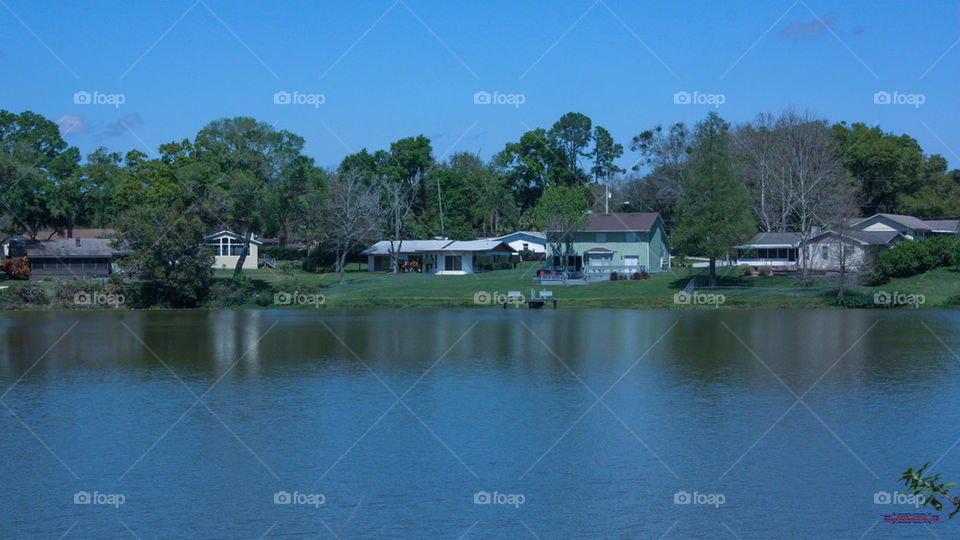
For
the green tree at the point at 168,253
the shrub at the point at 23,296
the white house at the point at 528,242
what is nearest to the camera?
the green tree at the point at 168,253

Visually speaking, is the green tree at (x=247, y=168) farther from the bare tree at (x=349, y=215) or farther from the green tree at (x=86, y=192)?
the green tree at (x=86, y=192)

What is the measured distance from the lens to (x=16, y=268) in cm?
8162

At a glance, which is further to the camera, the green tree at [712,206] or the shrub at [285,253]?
the shrub at [285,253]

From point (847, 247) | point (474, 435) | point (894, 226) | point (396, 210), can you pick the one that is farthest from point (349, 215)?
point (474, 435)

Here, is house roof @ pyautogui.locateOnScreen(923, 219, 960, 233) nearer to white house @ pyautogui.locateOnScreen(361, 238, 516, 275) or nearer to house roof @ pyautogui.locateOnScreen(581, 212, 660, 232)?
house roof @ pyautogui.locateOnScreen(581, 212, 660, 232)

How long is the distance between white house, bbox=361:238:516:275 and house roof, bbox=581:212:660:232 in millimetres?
10518

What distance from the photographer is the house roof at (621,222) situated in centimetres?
8462

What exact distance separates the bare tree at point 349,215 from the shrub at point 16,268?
27431 mm

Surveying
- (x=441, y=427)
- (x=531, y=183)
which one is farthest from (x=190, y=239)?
(x=531, y=183)

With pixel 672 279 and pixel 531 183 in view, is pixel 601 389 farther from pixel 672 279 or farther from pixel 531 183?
pixel 531 183

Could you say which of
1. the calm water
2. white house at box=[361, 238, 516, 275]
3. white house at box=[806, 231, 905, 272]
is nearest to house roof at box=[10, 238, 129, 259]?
white house at box=[361, 238, 516, 275]

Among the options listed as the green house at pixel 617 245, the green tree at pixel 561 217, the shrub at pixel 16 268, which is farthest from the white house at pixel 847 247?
the shrub at pixel 16 268

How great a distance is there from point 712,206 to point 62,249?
5802cm

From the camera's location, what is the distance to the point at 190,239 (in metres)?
64.6
